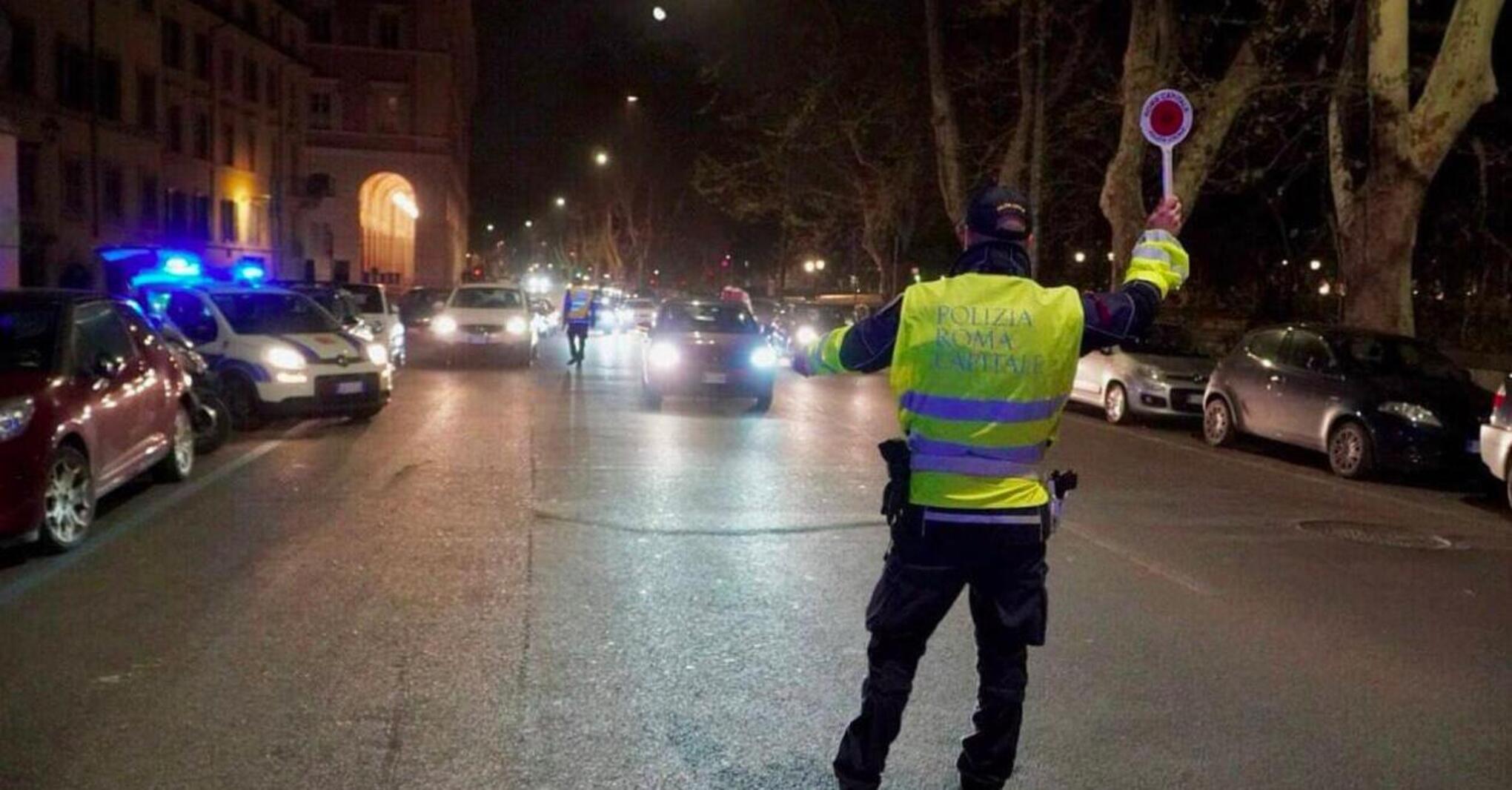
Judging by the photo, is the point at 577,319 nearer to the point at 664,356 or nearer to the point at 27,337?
the point at 664,356

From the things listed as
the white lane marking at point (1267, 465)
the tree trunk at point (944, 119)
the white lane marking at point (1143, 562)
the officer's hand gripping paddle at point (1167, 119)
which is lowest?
the white lane marking at point (1267, 465)

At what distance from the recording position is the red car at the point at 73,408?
807 centimetres

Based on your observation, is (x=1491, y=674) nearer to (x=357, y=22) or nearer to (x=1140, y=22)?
(x=1140, y=22)

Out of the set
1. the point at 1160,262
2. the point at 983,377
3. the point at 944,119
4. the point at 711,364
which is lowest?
the point at 711,364

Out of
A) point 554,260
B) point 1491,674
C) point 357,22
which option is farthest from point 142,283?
point 554,260

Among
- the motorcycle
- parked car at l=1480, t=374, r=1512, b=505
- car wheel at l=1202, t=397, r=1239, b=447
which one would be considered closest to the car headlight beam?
parked car at l=1480, t=374, r=1512, b=505

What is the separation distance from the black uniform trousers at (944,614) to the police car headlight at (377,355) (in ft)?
41.3

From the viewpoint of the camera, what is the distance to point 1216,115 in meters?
22.6

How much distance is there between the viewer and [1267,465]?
14562 mm

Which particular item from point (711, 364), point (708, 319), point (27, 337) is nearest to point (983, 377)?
point (27, 337)

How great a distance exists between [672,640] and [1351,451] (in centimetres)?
922

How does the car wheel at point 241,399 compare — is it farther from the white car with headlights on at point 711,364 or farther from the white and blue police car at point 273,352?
the white car with headlights on at point 711,364

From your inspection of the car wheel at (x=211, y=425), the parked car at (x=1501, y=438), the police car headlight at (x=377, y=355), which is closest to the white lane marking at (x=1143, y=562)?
the parked car at (x=1501, y=438)

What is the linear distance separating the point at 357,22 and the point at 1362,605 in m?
66.2
